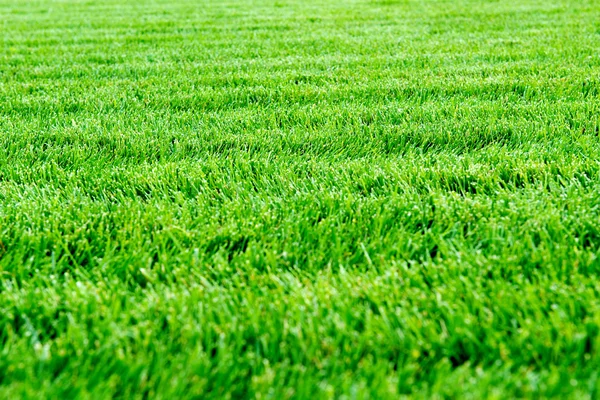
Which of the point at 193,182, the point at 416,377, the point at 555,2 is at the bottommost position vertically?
the point at 416,377

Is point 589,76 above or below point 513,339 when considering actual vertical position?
above

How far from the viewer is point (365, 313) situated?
59.0 inches

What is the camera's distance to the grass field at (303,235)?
1.34 meters

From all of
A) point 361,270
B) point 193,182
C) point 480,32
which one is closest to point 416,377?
point 361,270

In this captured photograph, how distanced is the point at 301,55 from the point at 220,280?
3691 mm

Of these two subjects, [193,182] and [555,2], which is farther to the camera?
[555,2]

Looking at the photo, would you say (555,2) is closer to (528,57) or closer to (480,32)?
(480,32)

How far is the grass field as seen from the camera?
52.9 inches

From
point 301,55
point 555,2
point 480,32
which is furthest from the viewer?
point 555,2

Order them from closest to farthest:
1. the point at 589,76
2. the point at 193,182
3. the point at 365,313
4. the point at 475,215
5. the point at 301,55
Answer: the point at 365,313, the point at 475,215, the point at 193,182, the point at 589,76, the point at 301,55

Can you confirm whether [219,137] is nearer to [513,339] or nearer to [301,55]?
[513,339]

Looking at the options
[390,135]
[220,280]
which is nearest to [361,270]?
[220,280]

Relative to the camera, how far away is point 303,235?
1.93 meters

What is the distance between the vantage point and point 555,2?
8656 millimetres
